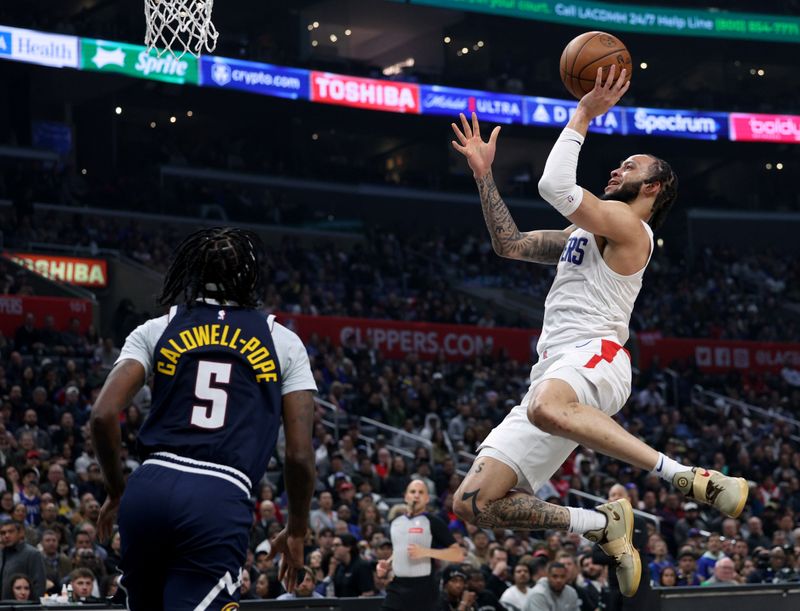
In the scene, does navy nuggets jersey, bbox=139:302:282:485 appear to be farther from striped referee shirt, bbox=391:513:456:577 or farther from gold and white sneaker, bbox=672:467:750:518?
striped referee shirt, bbox=391:513:456:577

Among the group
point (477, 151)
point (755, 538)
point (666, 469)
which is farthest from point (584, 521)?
point (755, 538)

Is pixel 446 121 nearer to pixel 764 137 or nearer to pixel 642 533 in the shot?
pixel 764 137

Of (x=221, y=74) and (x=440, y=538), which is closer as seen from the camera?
(x=440, y=538)

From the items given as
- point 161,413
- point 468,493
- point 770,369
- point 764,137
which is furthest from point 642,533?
point 764,137

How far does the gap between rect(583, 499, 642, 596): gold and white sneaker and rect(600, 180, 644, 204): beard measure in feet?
5.39

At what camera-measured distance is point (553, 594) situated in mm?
10867

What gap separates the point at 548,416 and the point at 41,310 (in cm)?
1699

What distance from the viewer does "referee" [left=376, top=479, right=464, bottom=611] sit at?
947cm

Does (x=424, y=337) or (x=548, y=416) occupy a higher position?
(x=424, y=337)

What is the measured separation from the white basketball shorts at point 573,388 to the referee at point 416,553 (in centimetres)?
335

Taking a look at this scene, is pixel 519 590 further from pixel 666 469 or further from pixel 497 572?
pixel 666 469

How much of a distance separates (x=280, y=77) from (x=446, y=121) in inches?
357

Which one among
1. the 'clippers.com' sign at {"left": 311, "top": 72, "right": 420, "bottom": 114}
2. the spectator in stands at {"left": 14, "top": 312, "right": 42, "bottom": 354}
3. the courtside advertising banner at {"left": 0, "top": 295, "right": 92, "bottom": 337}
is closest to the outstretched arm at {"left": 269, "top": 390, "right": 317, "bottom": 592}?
the spectator in stands at {"left": 14, "top": 312, "right": 42, "bottom": 354}

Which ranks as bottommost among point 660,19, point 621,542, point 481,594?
point 481,594
